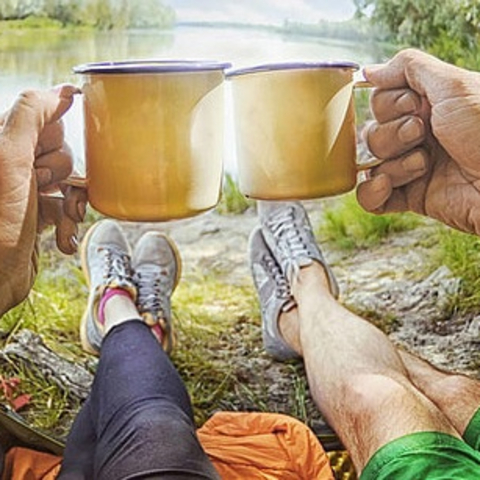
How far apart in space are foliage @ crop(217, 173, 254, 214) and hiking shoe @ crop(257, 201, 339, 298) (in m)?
0.05

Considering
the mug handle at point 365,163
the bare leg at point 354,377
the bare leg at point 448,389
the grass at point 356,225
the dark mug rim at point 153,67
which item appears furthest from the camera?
the grass at point 356,225

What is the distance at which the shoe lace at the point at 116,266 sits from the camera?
1.39 m

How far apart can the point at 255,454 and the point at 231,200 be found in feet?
1.54

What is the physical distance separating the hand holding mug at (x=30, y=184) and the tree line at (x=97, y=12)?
1.76 ft

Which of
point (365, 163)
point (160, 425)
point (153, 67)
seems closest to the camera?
point (153, 67)

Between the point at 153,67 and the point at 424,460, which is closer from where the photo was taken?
the point at 153,67

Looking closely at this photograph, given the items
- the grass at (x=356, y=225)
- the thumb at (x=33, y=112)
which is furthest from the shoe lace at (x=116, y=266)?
the thumb at (x=33, y=112)

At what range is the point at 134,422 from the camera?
3.44ft

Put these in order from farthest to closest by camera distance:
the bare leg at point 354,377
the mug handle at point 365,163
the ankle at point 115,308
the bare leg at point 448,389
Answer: the ankle at point 115,308, the bare leg at point 448,389, the bare leg at point 354,377, the mug handle at point 365,163

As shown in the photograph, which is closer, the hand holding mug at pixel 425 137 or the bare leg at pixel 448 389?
the hand holding mug at pixel 425 137

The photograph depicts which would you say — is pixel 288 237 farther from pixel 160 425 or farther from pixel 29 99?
pixel 29 99

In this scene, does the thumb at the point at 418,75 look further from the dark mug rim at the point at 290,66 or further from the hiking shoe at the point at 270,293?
the hiking shoe at the point at 270,293

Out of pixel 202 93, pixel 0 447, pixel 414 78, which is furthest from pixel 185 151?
pixel 0 447

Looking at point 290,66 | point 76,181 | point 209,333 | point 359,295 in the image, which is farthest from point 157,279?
point 290,66
